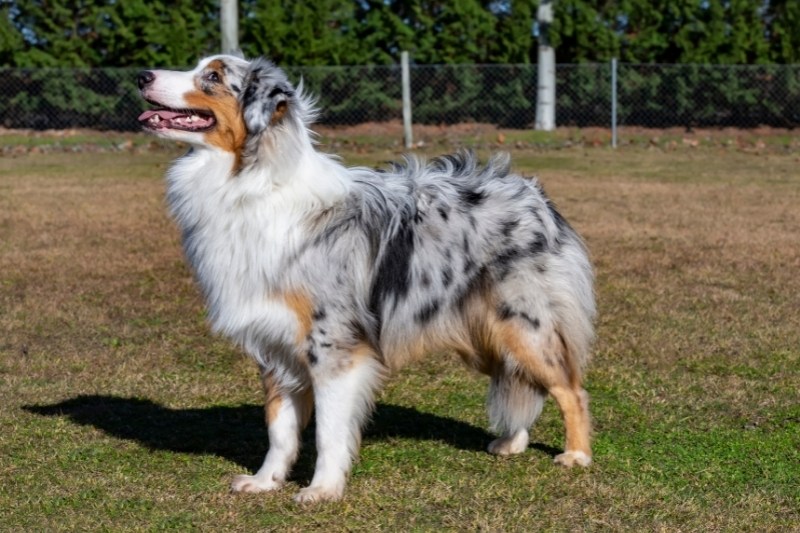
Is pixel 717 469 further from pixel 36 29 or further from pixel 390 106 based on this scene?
pixel 36 29

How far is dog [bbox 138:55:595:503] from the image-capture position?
5.21 m

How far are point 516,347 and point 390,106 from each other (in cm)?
1744

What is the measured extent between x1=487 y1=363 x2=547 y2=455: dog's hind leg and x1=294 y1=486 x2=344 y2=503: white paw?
1.00 metres

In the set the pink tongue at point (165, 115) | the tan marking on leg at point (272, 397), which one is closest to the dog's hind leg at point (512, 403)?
the tan marking on leg at point (272, 397)

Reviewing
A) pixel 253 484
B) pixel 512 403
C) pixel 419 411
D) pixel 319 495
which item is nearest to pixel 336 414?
pixel 319 495

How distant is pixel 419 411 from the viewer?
6809mm

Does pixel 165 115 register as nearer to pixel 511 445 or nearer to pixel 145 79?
pixel 145 79

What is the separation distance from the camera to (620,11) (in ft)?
80.2

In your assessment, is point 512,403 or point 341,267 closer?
point 341,267

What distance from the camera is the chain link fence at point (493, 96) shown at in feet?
73.6

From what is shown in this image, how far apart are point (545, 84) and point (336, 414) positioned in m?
18.4

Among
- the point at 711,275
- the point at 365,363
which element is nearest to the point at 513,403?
the point at 365,363

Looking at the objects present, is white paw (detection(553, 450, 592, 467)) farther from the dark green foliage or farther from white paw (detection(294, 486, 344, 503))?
the dark green foliage

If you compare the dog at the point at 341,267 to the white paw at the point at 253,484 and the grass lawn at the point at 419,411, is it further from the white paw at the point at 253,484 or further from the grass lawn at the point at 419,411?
the grass lawn at the point at 419,411
